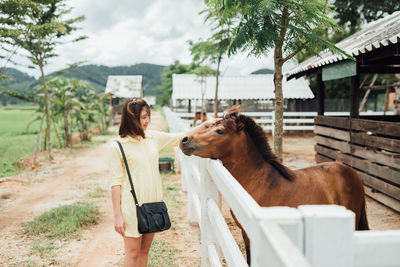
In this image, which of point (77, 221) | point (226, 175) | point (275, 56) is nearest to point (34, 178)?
point (77, 221)

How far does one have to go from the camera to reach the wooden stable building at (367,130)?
517 centimetres

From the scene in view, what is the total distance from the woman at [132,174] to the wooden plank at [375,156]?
176 inches

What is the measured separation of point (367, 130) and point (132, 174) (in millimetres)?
5410

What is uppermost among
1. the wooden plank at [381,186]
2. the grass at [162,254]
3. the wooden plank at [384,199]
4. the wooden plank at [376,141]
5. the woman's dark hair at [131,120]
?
the woman's dark hair at [131,120]

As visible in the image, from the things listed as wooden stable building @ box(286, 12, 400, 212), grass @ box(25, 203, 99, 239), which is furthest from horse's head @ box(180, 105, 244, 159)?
wooden stable building @ box(286, 12, 400, 212)

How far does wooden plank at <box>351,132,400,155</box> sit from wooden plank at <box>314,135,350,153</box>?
306 millimetres

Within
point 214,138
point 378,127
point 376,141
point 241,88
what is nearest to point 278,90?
point 378,127

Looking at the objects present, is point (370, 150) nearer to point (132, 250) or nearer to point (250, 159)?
point (250, 159)

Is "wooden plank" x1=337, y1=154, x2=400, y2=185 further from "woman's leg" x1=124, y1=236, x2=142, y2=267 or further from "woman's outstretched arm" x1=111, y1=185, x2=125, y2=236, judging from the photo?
"woman's outstretched arm" x1=111, y1=185, x2=125, y2=236

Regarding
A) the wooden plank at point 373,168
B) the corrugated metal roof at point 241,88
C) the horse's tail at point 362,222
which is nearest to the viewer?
the horse's tail at point 362,222

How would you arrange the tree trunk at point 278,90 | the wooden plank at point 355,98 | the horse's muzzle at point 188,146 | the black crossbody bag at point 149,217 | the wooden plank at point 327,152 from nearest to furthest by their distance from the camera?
the black crossbody bag at point 149,217, the horse's muzzle at point 188,146, the tree trunk at point 278,90, the wooden plank at point 355,98, the wooden plank at point 327,152

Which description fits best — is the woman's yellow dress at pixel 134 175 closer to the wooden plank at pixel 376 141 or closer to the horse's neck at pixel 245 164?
the horse's neck at pixel 245 164

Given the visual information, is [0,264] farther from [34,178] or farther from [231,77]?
[231,77]

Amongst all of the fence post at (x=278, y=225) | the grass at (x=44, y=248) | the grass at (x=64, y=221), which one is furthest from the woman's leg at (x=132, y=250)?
the grass at (x=64, y=221)
